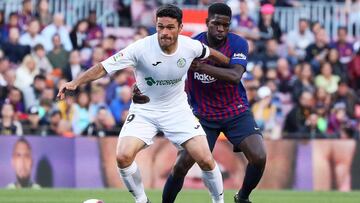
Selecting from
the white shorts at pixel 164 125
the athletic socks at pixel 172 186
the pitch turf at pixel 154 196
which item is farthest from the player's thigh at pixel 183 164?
the pitch turf at pixel 154 196

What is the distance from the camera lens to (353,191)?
69.2 feet

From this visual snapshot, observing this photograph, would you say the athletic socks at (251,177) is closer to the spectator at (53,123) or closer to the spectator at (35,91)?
the spectator at (53,123)

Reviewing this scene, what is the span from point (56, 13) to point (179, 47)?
12618mm

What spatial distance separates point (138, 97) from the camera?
43.0 ft

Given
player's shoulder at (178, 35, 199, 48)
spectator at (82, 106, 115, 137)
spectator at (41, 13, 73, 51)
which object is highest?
player's shoulder at (178, 35, 199, 48)

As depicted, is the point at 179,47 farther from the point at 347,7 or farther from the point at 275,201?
the point at 347,7

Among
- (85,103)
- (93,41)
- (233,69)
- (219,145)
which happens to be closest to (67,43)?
(93,41)

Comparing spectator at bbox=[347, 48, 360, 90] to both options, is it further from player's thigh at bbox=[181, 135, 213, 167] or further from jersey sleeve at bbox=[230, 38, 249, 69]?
player's thigh at bbox=[181, 135, 213, 167]

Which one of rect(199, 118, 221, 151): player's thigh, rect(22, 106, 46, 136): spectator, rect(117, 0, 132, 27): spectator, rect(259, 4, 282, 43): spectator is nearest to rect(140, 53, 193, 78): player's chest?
rect(199, 118, 221, 151): player's thigh

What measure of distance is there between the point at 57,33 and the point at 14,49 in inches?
41.9

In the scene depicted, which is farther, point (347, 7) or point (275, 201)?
point (347, 7)

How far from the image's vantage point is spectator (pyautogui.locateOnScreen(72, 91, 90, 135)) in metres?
21.6

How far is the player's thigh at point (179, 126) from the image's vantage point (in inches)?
516

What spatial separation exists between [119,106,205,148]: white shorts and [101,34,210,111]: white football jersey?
0.28ft
